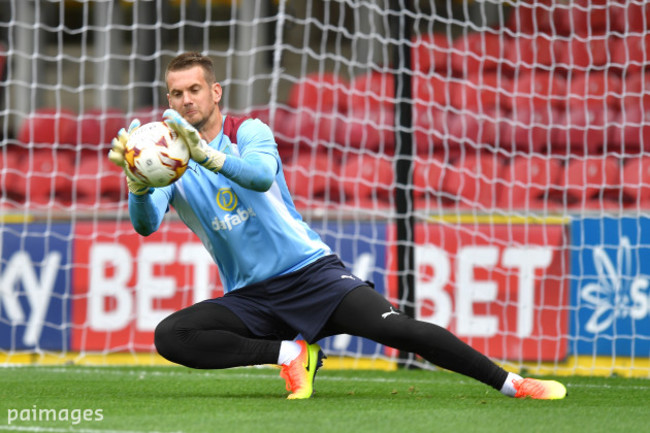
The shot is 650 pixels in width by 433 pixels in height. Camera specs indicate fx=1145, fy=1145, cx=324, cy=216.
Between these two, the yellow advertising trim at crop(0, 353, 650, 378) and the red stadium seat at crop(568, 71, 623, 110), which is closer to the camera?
the yellow advertising trim at crop(0, 353, 650, 378)

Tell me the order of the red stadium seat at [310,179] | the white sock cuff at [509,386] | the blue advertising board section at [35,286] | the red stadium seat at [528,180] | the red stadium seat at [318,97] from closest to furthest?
the white sock cuff at [509,386]
the blue advertising board section at [35,286]
the red stadium seat at [528,180]
the red stadium seat at [310,179]
the red stadium seat at [318,97]

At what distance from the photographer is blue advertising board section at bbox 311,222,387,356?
689cm

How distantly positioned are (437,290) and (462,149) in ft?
6.23

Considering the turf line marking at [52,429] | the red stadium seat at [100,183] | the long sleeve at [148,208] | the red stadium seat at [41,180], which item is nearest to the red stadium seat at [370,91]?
the red stadium seat at [100,183]

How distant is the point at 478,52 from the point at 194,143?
5711 mm

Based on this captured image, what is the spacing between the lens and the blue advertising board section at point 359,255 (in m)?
6.89

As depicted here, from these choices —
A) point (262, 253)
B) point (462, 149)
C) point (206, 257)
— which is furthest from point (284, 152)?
point (262, 253)

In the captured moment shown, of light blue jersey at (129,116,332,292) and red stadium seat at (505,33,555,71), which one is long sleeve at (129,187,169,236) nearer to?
light blue jersey at (129,116,332,292)

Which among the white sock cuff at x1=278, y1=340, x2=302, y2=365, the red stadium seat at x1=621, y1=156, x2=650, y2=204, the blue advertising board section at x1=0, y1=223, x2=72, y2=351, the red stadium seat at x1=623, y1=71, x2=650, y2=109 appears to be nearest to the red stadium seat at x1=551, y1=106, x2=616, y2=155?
the red stadium seat at x1=623, y1=71, x2=650, y2=109

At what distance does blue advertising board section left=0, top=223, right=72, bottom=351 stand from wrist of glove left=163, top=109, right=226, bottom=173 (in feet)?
10.5

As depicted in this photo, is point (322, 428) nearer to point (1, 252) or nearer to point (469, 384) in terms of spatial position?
point (469, 384)

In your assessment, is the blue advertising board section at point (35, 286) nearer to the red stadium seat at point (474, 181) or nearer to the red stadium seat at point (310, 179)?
the red stadium seat at point (310, 179)

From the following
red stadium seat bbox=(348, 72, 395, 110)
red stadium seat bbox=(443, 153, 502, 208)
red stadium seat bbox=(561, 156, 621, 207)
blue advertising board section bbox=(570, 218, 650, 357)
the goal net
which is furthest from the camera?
red stadium seat bbox=(348, 72, 395, 110)

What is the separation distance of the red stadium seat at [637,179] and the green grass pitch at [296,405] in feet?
5.99
